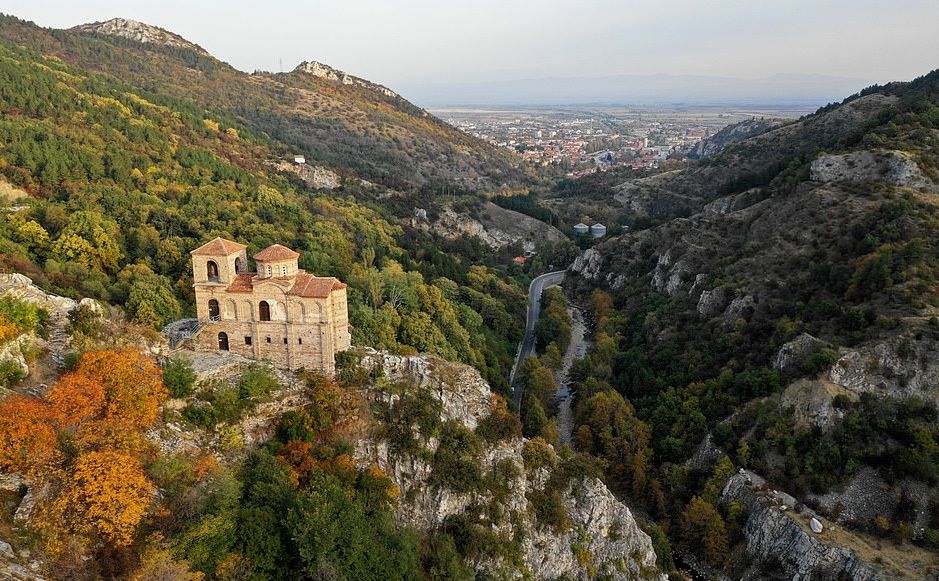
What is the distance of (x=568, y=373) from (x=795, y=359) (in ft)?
79.4

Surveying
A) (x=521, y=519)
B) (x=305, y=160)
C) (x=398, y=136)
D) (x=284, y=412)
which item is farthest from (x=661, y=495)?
(x=398, y=136)

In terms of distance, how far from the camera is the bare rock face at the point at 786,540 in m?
36.9

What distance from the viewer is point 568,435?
2216 inches

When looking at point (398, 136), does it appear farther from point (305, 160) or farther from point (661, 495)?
point (661, 495)

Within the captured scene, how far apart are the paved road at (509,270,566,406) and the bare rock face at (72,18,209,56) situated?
12609cm

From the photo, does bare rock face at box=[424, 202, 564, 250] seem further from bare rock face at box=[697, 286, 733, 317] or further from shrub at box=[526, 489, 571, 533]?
shrub at box=[526, 489, 571, 533]

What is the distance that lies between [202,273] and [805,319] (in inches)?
1888

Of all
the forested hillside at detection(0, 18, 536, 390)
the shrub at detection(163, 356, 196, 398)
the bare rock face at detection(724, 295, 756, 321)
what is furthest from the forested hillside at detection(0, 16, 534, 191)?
the shrub at detection(163, 356, 196, 398)

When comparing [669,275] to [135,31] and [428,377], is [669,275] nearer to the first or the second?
[428,377]

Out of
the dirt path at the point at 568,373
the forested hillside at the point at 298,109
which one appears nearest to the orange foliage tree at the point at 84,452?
the dirt path at the point at 568,373

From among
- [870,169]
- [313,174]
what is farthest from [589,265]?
[313,174]

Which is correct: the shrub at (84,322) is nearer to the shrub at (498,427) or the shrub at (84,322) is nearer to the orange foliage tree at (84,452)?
the orange foliage tree at (84,452)

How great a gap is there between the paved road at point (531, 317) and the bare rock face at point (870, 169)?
128 ft

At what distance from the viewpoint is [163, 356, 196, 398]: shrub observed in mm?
29172
